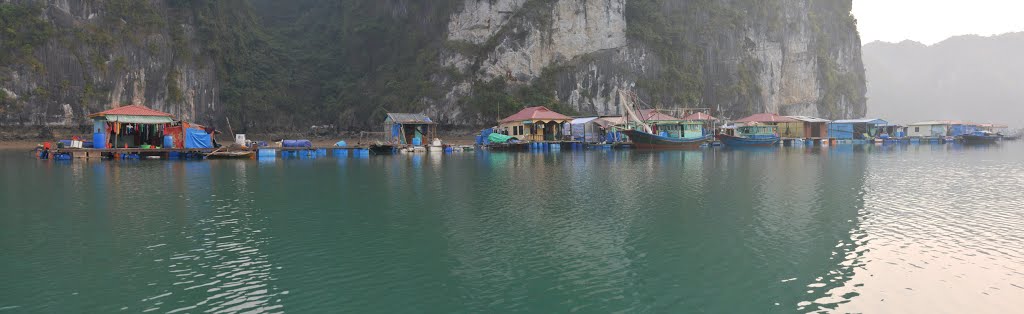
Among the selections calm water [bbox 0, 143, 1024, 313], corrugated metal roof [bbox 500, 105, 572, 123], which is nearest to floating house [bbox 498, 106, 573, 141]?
corrugated metal roof [bbox 500, 105, 572, 123]

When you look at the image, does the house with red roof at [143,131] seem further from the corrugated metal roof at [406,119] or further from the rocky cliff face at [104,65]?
the rocky cliff face at [104,65]

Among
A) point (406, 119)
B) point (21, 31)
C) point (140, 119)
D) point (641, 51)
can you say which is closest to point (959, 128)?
point (641, 51)

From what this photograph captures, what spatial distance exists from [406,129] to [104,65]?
144ft

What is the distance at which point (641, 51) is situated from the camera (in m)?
93.0

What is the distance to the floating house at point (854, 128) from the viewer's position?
87.5 m

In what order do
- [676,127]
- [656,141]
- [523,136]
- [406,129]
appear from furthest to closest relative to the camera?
[676,127], [523,136], [406,129], [656,141]

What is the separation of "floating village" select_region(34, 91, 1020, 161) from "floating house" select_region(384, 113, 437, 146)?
0.37ft

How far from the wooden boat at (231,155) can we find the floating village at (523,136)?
0.27 feet

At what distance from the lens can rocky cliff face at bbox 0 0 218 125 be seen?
7200cm

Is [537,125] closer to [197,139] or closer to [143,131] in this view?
[197,139]

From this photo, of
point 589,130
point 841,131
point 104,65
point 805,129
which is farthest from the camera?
point 841,131

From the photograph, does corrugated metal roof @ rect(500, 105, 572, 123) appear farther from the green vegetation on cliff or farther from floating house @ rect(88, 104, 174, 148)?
the green vegetation on cliff

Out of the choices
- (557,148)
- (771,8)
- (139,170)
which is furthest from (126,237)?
(771,8)

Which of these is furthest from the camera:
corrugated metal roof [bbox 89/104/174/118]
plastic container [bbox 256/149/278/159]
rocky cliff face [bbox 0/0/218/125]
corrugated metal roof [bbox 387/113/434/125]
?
rocky cliff face [bbox 0/0/218/125]
